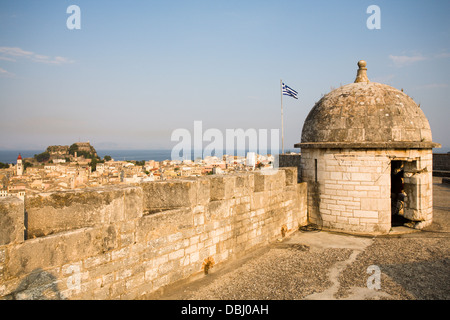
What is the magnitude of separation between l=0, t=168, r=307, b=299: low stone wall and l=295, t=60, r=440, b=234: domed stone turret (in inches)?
130

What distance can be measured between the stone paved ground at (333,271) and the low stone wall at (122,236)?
0.50m

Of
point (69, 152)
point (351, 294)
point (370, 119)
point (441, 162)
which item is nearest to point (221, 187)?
point (351, 294)

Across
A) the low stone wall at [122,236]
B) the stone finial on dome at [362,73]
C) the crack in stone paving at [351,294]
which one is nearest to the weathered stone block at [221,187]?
the low stone wall at [122,236]

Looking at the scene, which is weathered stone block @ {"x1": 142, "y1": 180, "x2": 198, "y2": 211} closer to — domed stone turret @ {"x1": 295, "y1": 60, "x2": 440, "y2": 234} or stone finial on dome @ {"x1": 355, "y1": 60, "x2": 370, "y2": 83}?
domed stone turret @ {"x1": 295, "y1": 60, "x2": 440, "y2": 234}

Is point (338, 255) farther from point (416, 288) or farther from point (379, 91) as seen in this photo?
point (379, 91)

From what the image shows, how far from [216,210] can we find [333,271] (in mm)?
2635

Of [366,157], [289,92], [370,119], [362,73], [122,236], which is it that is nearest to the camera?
[122,236]

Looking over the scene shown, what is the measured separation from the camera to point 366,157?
8.56 m

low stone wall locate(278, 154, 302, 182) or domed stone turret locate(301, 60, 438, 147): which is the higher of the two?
domed stone turret locate(301, 60, 438, 147)

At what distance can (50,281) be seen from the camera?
359 cm

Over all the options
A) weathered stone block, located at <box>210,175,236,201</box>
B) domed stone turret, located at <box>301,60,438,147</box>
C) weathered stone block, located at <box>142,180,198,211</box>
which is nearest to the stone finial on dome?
domed stone turret, located at <box>301,60,438,147</box>

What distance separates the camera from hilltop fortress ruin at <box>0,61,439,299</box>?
366 cm

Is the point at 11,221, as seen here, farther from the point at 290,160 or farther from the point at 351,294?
the point at 290,160
